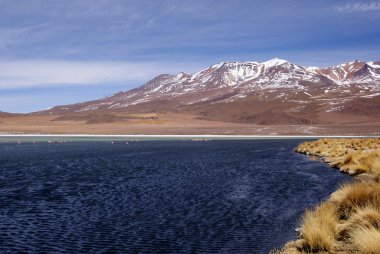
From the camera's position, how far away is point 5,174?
31.1 metres

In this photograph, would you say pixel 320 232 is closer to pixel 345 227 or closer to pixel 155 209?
pixel 345 227

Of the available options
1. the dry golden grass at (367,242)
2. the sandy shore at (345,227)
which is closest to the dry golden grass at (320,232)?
the sandy shore at (345,227)

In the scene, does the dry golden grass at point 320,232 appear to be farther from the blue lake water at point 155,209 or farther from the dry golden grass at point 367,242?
the blue lake water at point 155,209

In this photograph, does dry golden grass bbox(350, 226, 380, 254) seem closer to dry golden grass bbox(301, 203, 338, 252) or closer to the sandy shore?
the sandy shore

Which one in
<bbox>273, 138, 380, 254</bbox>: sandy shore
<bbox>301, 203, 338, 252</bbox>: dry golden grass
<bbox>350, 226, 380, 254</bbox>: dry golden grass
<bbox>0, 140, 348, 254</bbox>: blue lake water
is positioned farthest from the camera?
<bbox>0, 140, 348, 254</bbox>: blue lake water

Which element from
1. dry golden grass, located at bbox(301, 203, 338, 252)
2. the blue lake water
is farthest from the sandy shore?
the blue lake water

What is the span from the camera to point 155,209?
18312 mm

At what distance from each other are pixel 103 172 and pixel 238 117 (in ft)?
514

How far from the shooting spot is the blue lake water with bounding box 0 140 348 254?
1327cm

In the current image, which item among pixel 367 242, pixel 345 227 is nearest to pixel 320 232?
pixel 345 227

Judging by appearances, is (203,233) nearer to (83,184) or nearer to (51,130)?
(83,184)

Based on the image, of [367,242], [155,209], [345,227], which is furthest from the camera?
[155,209]

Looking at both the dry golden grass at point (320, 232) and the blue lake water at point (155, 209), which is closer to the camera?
the dry golden grass at point (320, 232)

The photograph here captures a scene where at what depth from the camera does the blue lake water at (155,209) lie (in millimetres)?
13273
